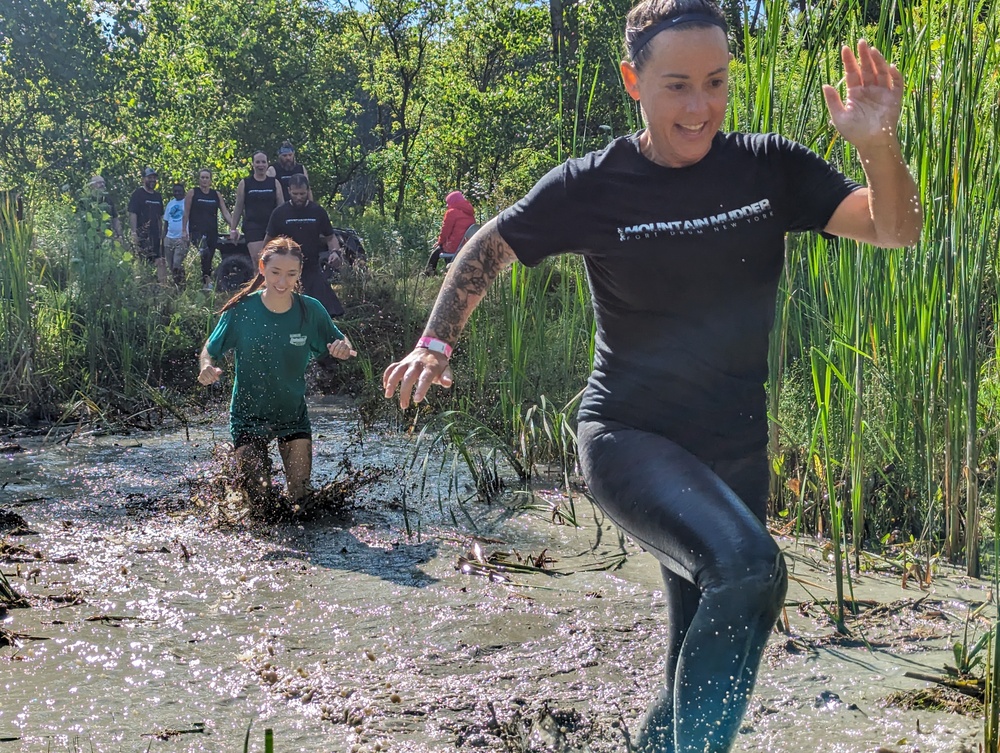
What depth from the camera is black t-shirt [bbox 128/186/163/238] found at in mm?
18375

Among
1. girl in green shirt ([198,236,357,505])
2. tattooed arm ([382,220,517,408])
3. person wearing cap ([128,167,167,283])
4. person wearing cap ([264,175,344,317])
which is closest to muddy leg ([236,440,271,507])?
girl in green shirt ([198,236,357,505])

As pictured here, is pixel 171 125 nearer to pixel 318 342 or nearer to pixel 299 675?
pixel 318 342

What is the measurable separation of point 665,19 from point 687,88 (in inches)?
7.1

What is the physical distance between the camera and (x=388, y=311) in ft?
43.3

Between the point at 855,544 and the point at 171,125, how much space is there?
24152mm

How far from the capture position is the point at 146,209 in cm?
1858

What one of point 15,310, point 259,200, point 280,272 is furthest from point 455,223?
point 280,272

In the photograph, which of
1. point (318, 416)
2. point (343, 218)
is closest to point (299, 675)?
point (318, 416)

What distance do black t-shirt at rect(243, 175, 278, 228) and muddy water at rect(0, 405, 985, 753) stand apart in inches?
310

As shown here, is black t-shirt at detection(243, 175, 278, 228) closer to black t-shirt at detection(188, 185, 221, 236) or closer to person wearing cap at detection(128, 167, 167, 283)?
black t-shirt at detection(188, 185, 221, 236)

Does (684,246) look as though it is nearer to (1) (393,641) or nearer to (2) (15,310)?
(1) (393,641)

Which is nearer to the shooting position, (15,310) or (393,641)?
(393,641)

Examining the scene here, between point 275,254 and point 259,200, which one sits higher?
point 259,200

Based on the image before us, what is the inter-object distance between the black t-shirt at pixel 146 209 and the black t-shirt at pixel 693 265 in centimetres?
1661
